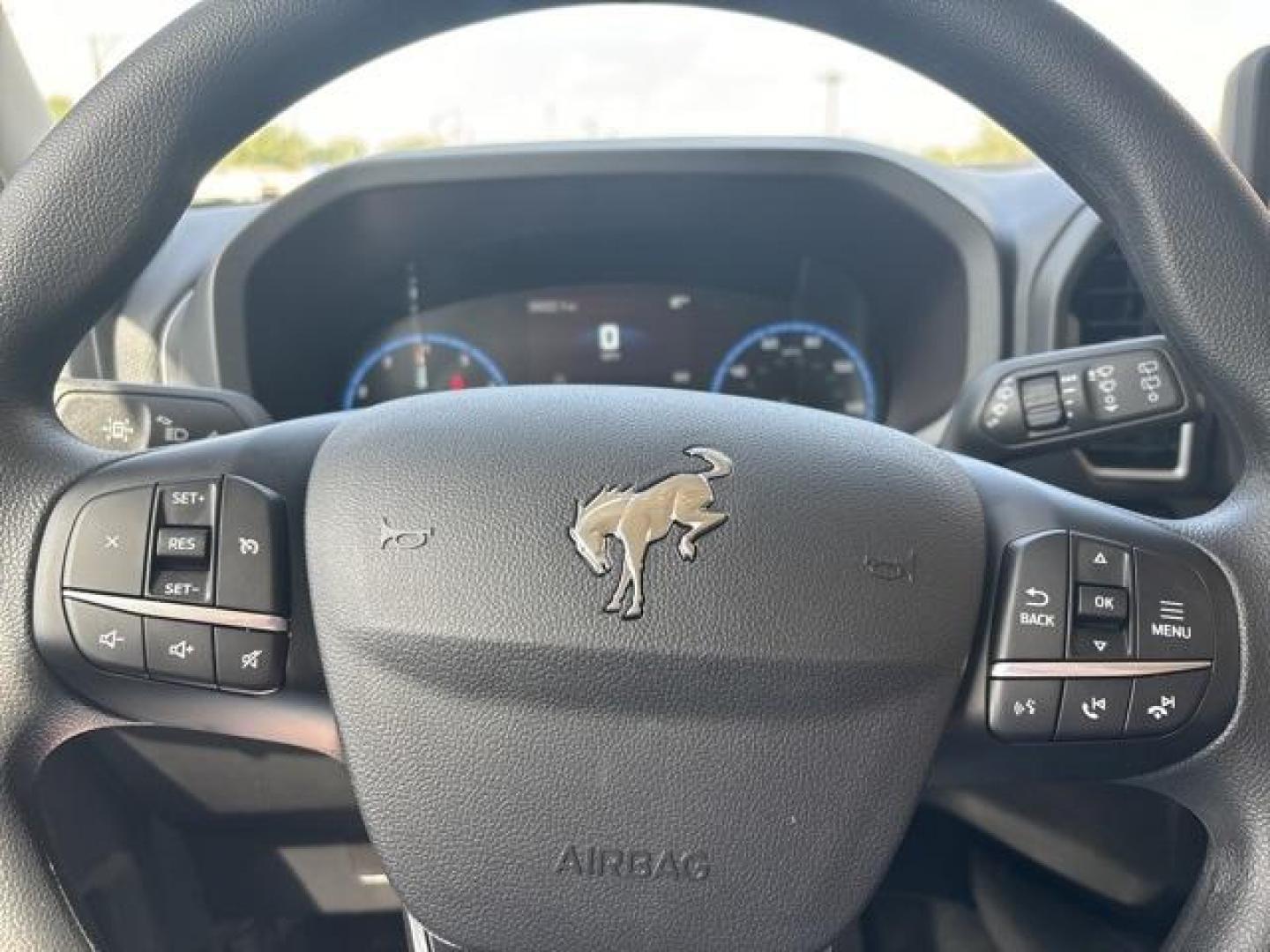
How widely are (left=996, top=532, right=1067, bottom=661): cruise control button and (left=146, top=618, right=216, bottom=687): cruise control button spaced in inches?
17.2

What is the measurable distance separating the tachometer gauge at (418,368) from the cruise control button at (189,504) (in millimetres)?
1423

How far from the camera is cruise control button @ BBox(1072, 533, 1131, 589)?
29.1 inches

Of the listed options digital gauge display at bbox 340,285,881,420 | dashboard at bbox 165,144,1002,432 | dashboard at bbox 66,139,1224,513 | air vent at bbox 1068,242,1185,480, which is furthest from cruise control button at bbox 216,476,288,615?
digital gauge display at bbox 340,285,881,420

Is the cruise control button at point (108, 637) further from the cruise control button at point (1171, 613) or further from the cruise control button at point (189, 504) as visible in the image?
the cruise control button at point (1171, 613)

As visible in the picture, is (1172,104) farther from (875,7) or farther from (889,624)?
(889,624)

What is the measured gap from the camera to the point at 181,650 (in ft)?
2.45

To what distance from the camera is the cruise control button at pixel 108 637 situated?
29.5 inches

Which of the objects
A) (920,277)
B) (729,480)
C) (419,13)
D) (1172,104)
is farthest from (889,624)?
(920,277)

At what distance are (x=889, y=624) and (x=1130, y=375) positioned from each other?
0.63 meters

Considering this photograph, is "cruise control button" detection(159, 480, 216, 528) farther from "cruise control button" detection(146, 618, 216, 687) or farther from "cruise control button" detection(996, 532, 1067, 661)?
"cruise control button" detection(996, 532, 1067, 661)

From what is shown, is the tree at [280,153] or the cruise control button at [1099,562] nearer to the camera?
the cruise control button at [1099,562]

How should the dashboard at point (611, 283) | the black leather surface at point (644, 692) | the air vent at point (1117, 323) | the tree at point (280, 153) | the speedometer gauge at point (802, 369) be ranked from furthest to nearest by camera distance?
the speedometer gauge at point (802, 369) < the dashboard at point (611, 283) < the air vent at point (1117, 323) < the tree at point (280, 153) < the black leather surface at point (644, 692)

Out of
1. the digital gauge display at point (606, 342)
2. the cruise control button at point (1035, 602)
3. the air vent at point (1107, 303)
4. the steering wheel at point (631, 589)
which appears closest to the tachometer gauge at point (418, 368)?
the digital gauge display at point (606, 342)

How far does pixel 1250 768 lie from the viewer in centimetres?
75
